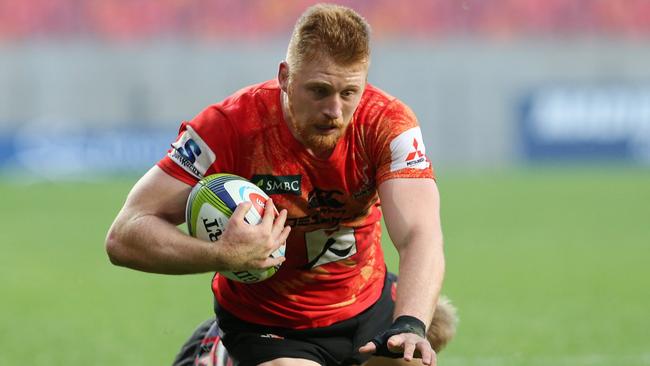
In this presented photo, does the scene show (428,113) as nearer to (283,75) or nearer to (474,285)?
(474,285)

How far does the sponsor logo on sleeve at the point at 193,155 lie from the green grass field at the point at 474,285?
2.46 metres

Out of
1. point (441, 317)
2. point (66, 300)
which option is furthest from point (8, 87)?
point (441, 317)

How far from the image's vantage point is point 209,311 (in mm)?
8797

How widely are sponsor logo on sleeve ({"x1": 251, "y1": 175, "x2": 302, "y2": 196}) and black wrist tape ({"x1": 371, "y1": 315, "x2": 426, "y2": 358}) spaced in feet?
2.91

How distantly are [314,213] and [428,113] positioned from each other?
1949cm

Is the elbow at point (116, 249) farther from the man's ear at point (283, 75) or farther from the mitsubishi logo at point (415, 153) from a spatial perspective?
the mitsubishi logo at point (415, 153)

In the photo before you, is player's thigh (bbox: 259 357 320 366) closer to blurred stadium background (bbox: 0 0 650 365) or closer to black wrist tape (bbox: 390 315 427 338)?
black wrist tape (bbox: 390 315 427 338)

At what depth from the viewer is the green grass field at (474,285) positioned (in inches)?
287

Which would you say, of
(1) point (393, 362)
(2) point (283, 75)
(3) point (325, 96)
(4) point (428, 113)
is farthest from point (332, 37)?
(4) point (428, 113)

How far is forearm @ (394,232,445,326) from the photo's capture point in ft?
14.0

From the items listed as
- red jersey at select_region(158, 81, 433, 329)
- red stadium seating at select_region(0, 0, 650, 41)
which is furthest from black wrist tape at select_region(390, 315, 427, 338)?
red stadium seating at select_region(0, 0, 650, 41)

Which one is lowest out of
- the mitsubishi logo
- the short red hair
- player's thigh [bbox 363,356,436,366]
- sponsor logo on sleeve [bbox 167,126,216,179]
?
player's thigh [bbox 363,356,436,366]

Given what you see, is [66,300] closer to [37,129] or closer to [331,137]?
[331,137]

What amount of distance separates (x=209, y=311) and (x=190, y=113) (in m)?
15.7
